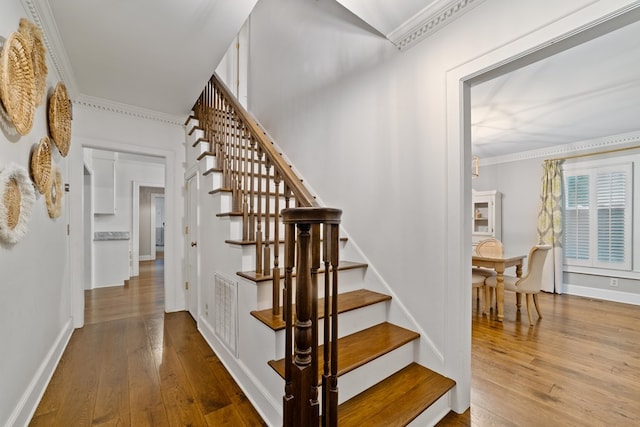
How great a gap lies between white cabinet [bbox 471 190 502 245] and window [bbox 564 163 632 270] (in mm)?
949

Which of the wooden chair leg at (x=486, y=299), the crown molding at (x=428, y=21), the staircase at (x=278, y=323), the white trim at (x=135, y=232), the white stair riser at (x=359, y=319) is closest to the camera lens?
the staircase at (x=278, y=323)

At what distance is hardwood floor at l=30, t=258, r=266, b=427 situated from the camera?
1.53 meters

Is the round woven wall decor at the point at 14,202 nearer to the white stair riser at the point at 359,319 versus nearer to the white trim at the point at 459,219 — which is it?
the white stair riser at the point at 359,319

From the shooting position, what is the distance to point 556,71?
7.98 ft

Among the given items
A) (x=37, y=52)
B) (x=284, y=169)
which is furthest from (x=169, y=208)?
(x=284, y=169)

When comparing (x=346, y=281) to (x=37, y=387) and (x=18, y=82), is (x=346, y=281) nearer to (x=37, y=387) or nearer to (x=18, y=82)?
(x=37, y=387)

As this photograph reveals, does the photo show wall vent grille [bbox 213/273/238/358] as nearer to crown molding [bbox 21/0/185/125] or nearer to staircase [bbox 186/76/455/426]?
staircase [bbox 186/76/455/426]

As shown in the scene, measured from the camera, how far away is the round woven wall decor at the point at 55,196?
197 centimetres

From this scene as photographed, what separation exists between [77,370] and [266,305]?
158 centimetres

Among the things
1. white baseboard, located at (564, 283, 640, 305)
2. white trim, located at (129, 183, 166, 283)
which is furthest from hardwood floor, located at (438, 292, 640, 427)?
white trim, located at (129, 183, 166, 283)

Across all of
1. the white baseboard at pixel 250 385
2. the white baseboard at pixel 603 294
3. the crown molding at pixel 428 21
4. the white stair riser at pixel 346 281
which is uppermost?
the crown molding at pixel 428 21

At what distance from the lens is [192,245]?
3154 mm

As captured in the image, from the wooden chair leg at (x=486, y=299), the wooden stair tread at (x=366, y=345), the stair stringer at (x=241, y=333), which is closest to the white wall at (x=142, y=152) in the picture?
the stair stringer at (x=241, y=333)

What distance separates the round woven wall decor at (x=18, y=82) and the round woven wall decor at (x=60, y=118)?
575 millimetres
